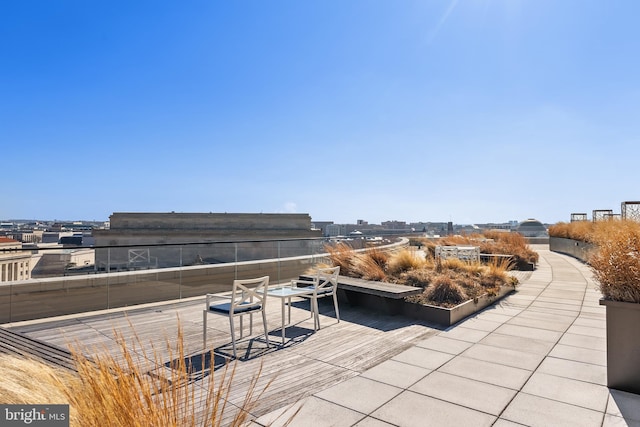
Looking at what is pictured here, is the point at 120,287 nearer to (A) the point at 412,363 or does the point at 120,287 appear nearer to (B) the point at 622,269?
(A) the point at 412,363

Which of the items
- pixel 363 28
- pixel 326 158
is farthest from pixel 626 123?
pixel 326 158

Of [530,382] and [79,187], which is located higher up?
[79,187]

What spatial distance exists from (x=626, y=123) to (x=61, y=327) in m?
14.9

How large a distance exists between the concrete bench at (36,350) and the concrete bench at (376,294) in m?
4.01

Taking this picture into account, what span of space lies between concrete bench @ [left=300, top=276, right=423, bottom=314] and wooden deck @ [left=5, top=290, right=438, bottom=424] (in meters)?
0.19

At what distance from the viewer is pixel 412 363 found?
3662 mm

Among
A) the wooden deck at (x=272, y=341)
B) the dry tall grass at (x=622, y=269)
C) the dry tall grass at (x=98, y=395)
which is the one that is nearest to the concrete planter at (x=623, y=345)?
the dry tall grass at (x=622, y=269)

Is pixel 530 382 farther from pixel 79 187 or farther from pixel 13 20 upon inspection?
pixel 79 187

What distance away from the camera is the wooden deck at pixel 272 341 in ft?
10.5

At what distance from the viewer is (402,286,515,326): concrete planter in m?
5.20

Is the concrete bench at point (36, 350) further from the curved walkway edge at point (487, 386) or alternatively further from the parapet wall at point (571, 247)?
the parapet wall at point (571, 247)

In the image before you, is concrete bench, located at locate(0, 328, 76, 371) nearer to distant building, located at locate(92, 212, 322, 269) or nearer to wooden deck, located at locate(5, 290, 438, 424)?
wooden deck, located at locate(5, 290, 438, 424)

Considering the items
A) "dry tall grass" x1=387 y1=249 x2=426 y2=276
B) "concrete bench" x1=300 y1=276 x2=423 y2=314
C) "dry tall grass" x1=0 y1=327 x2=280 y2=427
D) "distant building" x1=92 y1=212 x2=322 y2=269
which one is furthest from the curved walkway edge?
"distant building" x1=92 y1=212 x2=322 y2=269

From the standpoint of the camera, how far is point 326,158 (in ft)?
84.2
